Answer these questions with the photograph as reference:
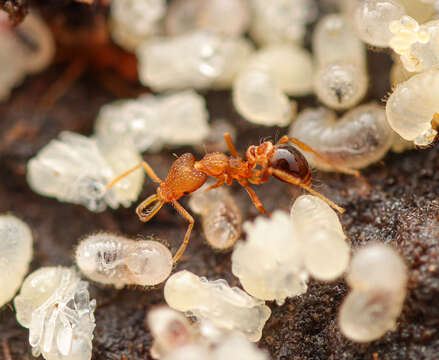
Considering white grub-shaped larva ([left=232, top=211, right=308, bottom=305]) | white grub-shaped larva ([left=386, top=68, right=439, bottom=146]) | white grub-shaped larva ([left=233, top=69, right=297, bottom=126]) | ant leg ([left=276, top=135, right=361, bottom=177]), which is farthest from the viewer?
white grub-shaped larva ([left=233, top=69, right=297, bottom=126])

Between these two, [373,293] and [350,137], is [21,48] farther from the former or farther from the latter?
[373,293]

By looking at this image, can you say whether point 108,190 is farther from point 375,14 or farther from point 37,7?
point 375,14

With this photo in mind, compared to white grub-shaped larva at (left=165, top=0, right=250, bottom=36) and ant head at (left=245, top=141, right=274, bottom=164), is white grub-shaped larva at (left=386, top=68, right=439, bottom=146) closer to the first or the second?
ant head at (left=245, top=141, right=274, bottom=164)

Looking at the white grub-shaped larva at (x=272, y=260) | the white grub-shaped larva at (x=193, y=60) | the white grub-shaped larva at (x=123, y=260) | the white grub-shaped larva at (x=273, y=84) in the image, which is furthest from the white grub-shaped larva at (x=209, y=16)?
the white grub-shaped larva at (x=272, y=260)

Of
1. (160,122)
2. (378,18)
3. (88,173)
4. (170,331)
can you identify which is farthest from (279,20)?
(170,331)

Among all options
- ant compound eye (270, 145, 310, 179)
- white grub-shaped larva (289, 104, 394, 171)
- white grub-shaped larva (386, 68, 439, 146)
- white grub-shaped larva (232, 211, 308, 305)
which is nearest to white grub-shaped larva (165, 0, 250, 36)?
white grub-shaped larva (289, 104, 394, 171)
